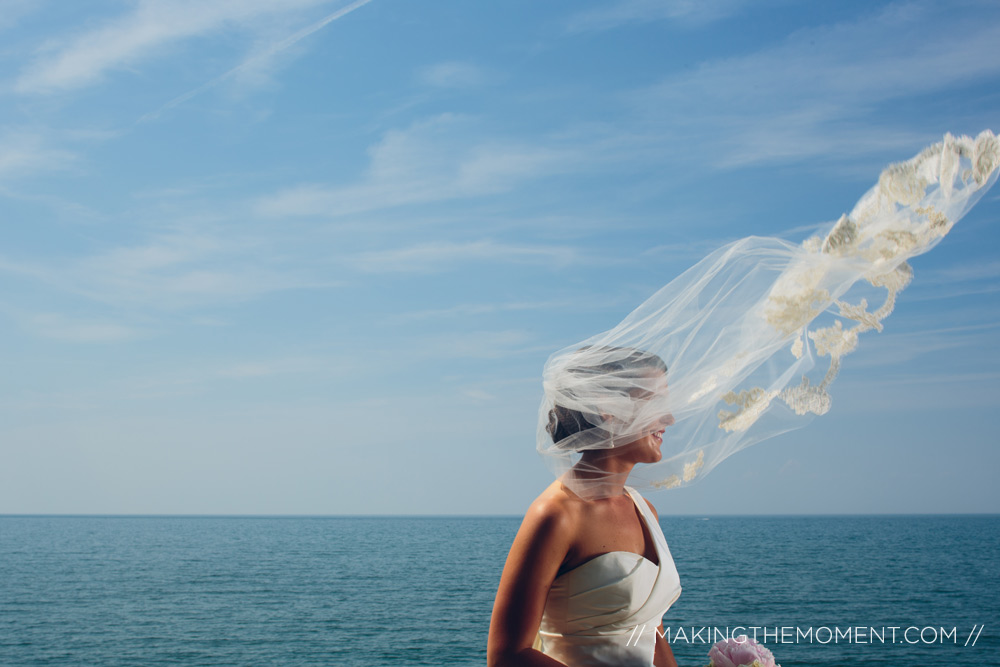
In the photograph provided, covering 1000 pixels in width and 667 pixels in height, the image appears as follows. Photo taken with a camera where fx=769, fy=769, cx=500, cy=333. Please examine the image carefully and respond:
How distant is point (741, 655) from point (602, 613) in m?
0.78

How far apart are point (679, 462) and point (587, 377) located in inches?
19.1

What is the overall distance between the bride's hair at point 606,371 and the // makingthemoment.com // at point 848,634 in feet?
137

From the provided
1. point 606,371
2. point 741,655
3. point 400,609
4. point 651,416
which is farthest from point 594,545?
point 400,609

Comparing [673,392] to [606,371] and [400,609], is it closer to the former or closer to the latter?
[606,371]

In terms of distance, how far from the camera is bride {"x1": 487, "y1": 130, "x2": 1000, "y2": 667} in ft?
7.71

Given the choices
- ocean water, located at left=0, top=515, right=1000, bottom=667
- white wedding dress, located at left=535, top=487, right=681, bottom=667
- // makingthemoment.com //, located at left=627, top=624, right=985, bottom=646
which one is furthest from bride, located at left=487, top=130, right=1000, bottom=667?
// makingthemoment.com //, located at left=627, top=624, right=985, bottom=646

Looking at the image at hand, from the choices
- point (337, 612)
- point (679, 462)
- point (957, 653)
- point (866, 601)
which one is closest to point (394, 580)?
point (337, 612)

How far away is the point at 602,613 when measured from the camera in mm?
2467

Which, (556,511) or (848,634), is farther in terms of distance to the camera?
(848,634)

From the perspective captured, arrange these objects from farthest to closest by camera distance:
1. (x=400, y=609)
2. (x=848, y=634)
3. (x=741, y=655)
Result: (x=400, y=609), (x=848, y=634), (x=741, y=655)

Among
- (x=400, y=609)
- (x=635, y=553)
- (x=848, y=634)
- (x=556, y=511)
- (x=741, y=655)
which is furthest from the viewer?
(x=400, y=609)

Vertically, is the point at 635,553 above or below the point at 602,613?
above

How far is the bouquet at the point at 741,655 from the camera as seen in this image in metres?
2.88

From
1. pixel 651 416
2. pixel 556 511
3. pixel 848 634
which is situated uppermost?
pixel 651 416
